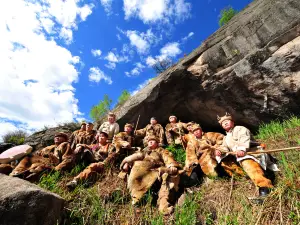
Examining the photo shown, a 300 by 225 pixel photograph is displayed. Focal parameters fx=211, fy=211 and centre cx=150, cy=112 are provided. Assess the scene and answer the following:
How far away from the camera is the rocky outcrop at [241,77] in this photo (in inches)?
271

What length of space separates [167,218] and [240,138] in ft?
7.78

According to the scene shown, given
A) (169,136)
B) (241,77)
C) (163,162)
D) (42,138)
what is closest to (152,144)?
(163,162)

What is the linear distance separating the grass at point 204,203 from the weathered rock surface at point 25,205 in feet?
1.72

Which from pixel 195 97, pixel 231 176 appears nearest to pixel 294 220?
pixel 231 176

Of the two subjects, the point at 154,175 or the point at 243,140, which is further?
the point at 154,175

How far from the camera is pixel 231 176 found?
183 inches

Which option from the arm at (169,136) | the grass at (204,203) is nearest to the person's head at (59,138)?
the grass at (204,203)

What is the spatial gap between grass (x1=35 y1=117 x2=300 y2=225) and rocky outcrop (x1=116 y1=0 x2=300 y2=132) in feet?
7.05

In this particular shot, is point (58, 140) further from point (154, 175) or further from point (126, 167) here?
point (154, 175)

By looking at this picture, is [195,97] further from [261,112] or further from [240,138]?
[240,138]

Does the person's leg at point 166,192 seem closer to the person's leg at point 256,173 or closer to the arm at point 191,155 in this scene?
the arm at point 191,155

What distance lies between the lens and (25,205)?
338 centimetres

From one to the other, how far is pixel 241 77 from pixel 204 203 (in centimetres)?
495

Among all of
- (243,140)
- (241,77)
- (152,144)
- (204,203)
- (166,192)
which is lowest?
(204,203)
